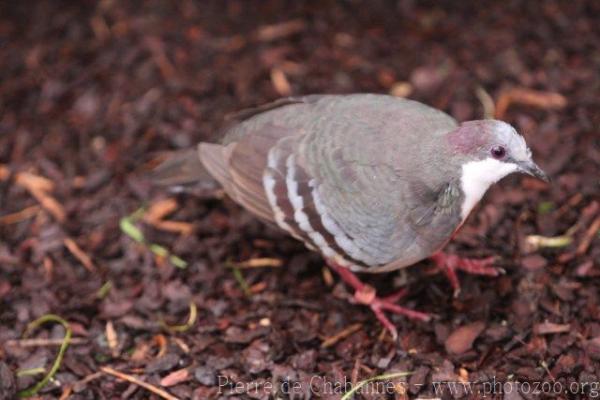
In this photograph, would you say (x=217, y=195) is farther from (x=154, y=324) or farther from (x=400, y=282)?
(x=400, y=282)

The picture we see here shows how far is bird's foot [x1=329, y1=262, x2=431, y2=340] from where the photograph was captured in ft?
10.5

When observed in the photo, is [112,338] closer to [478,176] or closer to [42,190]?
[42,190]

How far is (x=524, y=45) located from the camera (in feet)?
14.3

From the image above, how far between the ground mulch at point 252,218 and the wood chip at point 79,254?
0.5 inches

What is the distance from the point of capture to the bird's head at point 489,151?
8.93 feet

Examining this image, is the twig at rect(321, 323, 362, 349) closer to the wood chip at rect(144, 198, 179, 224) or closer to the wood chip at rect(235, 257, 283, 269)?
the wood chip at rect(235, 257, 283, 269)

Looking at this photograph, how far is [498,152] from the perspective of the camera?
2.73m

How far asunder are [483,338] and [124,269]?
5.82 ft

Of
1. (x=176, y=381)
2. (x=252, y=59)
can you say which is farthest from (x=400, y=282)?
(x=252, y=59)

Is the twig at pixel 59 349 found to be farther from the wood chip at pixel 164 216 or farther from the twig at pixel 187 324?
the wood chip at pixel 164 216

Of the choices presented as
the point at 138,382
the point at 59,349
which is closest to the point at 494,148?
the point at 138,382

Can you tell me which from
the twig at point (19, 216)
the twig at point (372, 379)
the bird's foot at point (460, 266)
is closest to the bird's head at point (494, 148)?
the bird's foot at point (460, 266)

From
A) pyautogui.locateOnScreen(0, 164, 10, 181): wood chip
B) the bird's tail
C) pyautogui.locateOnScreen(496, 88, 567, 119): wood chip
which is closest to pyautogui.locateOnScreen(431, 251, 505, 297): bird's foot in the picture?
pyautogui.locateOnScreen(496, 88, 567, 119): wood chip

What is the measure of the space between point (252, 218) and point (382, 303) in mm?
890
